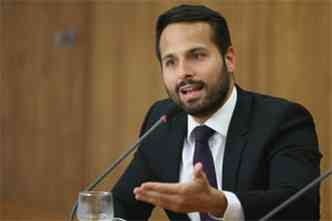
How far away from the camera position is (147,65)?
15.5ft


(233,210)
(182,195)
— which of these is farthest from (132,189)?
(182,195)

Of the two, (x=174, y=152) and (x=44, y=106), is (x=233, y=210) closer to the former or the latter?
(x=174, y=152)

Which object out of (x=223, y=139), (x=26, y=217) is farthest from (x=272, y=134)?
(x=26, y=217)

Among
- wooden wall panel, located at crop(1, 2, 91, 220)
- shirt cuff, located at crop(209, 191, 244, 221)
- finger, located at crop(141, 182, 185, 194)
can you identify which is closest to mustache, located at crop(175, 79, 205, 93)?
shirt cuff, located at crop(209, 191, 244, 221)

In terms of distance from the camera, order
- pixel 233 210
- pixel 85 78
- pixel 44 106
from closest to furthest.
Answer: pixel 233 210, pixel 85 78, pixel 44 106

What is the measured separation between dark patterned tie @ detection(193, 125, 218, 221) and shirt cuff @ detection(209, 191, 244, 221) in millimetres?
375

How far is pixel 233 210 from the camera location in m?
1.54

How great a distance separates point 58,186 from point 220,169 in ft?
10.6

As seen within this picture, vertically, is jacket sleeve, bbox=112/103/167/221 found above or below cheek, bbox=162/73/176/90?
below

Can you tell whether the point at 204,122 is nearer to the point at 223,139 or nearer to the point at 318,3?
the point at 223,139

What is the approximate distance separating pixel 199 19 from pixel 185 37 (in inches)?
3.2

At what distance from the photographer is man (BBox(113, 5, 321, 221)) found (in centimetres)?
190

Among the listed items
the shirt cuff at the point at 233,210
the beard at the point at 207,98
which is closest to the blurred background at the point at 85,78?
the beard at the point at 207,98

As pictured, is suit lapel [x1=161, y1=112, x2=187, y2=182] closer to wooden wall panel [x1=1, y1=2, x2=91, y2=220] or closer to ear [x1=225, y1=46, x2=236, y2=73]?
ear [x1=225, y1=46, x2=236, y2=73]
